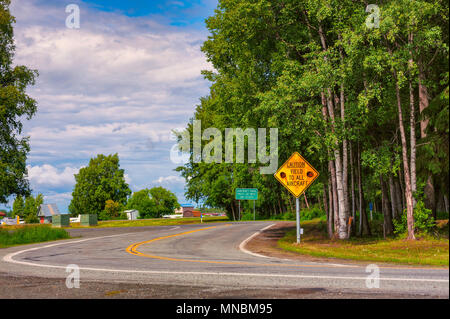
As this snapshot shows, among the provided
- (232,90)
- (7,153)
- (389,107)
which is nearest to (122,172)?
(7,153)

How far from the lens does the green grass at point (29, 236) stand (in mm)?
27719

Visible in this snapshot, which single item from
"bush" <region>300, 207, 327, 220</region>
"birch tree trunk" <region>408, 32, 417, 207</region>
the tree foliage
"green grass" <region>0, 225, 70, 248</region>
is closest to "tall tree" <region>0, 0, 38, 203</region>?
"green grass" <region>0, 225, 70, 248</region>

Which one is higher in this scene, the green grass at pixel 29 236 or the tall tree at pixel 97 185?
the tall tree at pixel 97 185

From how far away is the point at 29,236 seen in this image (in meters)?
29.3

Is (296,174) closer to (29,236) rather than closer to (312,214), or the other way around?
(29,236)

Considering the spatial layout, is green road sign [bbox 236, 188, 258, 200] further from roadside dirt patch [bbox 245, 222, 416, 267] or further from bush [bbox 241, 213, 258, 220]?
roadside dirt patch [bbox 245, 222, 416, 267]

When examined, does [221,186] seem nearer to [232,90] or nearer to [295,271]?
[232,90]

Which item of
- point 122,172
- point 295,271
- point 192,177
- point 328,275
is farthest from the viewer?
point 122,172

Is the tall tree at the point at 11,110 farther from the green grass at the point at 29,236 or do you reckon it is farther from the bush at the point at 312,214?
the bush at the point at 312,214

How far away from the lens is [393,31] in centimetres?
1728

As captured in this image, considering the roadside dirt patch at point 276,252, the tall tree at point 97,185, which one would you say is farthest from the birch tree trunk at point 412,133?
the tall tree at point 97,185

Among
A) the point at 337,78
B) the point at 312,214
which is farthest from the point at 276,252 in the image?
the point at 312,214

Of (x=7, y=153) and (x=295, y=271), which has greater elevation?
(x=7, y=153)
